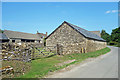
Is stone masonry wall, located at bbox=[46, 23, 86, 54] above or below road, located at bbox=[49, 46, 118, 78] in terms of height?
above

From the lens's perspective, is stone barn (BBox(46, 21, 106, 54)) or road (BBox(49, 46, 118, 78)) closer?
road (BBox(49, 46, 118, 78))

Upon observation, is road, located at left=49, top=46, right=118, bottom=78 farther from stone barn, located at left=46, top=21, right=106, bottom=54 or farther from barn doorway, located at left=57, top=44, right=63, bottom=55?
stone barn, located at left=46, top=21, right=106, bottom=54

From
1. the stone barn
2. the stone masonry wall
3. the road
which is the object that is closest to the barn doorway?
the stone barn

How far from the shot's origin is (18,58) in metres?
9.57

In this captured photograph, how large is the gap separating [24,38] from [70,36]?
74.5 feet

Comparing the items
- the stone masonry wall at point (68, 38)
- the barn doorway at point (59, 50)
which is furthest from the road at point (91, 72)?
the stone masonry wall at point (68, 38)

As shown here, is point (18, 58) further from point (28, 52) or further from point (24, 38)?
point (24, 38)

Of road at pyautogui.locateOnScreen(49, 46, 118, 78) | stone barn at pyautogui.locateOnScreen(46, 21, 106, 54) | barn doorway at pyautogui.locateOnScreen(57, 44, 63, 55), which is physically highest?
stone barn at pyautogui.locateOnScreen(46, 21, 106, 54)

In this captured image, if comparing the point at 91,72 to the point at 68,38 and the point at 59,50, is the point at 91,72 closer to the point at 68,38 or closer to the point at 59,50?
the point at 59,50

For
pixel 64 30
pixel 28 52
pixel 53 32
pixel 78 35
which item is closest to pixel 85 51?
pixel 78 35

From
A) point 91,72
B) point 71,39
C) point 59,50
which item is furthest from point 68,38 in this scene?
point 91,72

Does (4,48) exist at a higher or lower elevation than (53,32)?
lower

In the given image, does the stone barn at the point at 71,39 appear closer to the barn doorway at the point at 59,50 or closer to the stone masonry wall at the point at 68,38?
the stone masonry wall at the point at 68,38

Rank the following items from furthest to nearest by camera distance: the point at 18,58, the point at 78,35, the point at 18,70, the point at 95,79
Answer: the point at 78,35 → the point at 18,58 → the point at 18,70 → the point at 95,79
